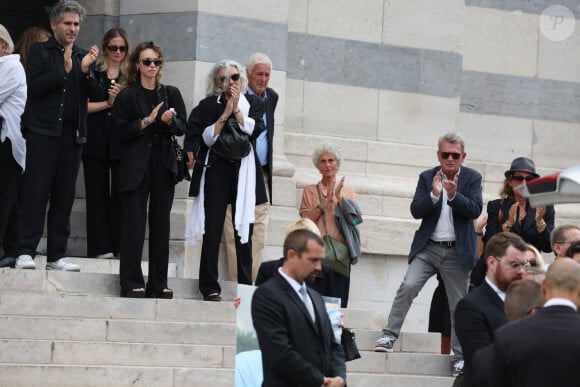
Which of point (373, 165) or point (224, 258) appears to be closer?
point (224, 258)

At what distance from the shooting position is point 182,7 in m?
15.6

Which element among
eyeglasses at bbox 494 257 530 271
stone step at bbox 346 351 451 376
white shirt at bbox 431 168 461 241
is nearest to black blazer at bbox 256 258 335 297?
eyeglasses at bbox 494 257 530 271

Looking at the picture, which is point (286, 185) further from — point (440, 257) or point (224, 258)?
point (440, 257)

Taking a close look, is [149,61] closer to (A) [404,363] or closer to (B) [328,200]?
(B) [328,200]

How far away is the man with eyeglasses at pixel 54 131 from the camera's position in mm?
13148

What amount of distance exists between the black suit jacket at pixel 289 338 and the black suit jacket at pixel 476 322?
0.82 meters

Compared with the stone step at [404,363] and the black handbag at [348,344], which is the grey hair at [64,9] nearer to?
the stone step at [404,363]

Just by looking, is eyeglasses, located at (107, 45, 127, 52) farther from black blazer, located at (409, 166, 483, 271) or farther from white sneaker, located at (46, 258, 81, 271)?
black blazer, located at (409, 166, 483, 271)

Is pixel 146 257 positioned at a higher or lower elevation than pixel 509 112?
lower

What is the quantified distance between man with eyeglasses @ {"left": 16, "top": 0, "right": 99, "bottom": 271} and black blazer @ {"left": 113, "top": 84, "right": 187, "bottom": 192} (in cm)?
38

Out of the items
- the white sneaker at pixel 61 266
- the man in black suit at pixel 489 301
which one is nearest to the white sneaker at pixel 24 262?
the white sneaker at pixel 61 266

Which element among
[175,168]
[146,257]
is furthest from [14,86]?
[146,257]

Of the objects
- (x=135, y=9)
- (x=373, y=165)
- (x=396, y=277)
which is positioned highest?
(x=135, y=9)

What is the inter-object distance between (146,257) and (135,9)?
2.64 metres
